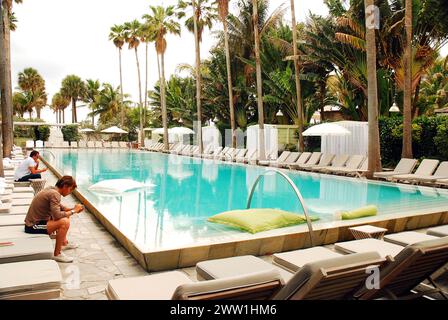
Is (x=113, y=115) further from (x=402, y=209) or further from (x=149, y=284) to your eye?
(x=149, y=284)

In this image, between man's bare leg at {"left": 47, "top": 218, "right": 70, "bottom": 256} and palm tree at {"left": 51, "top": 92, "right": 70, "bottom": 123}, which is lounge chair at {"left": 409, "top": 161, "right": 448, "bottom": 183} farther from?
palm tree at {"left": 51, "top": 92, "right": 70, "bottom": 123}

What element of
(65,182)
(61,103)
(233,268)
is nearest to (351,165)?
(65,182)

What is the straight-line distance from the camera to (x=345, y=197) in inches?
452

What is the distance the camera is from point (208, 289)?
256 centimetres

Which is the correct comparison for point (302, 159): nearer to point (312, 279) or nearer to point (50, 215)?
point (50, 215)

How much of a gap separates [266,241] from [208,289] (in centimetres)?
367

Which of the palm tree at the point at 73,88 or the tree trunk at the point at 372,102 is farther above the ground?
the palm tree at the point at 73,88

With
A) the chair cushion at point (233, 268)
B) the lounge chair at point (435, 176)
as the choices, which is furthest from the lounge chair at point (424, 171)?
the chair cushion at point (233, 268)

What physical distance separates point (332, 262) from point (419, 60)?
20240 millimetres

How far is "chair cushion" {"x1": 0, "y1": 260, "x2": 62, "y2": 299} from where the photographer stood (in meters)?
3.34

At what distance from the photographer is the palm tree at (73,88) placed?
63.9 meters

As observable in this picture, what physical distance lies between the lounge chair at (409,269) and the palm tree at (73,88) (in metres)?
65.5

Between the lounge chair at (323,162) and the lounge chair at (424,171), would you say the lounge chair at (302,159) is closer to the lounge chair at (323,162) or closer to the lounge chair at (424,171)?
the lounge chair at (323,162)

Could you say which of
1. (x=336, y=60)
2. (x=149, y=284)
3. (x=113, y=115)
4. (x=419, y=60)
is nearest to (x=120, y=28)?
(x=113, y=115)
